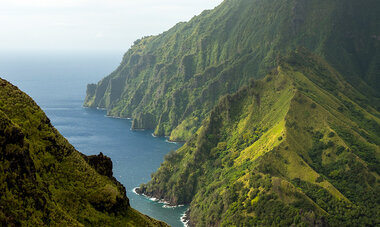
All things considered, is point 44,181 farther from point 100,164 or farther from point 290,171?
point 290,171

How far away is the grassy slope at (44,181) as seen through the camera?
4819 cm

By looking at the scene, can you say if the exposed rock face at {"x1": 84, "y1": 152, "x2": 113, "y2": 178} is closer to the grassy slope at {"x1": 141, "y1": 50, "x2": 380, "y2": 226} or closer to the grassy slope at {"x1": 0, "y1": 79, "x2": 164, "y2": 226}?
the grassy slope at {"x1": 0, "y1": 79, "x2": 164, "y2": 226}

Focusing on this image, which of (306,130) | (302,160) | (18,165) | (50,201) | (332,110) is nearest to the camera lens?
(18,165)

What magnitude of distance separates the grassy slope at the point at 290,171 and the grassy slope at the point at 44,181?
3091 inches

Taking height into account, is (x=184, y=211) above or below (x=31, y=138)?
below

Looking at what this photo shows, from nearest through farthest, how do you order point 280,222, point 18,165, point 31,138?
point 18,165, point 31,138, point 280,222

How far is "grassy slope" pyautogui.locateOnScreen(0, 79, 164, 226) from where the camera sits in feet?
158

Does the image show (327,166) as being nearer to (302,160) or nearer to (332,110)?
(302,160)

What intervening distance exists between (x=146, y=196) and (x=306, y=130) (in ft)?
238

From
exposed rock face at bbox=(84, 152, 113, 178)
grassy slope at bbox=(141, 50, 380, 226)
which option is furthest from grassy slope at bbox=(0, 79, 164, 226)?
grassy slope at bbox=(141, 50, 380, 226)

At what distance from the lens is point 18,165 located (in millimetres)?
49500

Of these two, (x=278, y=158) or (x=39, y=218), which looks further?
(x=278, y=158)

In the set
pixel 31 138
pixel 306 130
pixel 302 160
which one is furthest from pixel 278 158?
pixel 31 138

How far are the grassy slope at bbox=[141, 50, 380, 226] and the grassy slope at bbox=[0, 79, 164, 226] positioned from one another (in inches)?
3091
